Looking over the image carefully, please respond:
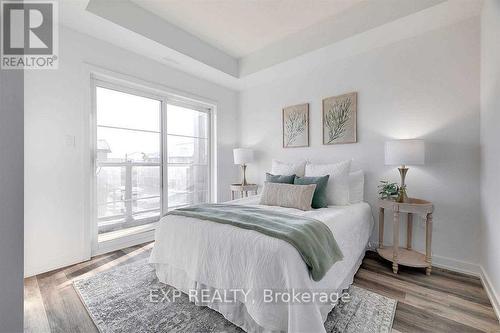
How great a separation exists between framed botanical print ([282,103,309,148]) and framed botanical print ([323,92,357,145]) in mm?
296

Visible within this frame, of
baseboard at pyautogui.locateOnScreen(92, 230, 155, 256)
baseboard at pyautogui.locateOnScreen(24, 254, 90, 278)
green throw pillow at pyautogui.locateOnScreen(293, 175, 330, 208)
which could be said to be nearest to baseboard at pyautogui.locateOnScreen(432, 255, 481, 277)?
green throw pillow at pyautogui.locateOnScreen(293, 175, 330, 208)

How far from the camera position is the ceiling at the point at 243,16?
2406 mm

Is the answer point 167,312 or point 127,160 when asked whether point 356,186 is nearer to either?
point 167,312

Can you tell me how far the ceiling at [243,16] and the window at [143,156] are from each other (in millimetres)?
1083

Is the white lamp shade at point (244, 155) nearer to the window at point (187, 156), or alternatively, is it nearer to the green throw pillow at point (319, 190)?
the window at point (187, 156)

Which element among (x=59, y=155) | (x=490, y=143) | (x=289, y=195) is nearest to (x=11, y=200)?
(x=289, y=195)

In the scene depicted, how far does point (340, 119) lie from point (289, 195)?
4.67 feet

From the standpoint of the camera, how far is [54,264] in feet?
7.41

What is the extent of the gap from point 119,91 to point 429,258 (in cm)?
401

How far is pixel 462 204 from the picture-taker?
7.33 feet

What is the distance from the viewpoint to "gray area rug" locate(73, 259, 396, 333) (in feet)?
4.83

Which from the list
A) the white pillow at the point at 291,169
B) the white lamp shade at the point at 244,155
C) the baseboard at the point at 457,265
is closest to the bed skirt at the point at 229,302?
the baseboard at the point at 457,265

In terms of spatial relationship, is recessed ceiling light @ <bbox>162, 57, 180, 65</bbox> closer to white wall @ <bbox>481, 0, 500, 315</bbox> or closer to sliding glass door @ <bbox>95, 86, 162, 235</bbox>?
sliding glass door @ <bbox>95, 86, 162, 235</bbox>

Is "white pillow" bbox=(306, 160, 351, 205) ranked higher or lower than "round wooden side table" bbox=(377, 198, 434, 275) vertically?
higher
